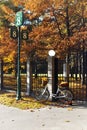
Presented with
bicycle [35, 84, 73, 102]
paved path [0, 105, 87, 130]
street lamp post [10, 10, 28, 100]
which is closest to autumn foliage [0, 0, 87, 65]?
street lamp post [10, 10, 28, 100]

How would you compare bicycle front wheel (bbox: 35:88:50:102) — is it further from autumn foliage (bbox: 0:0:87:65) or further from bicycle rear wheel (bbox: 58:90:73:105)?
autumn foliage (bbox: 0:0:87:65)

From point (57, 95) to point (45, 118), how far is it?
3.59m

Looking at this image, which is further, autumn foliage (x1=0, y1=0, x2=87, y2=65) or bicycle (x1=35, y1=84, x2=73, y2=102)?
autumn foliage (x1=0, y1=0, x2=87, y2=65)

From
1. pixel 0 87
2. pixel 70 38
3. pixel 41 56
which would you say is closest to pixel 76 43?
pixel 70 38

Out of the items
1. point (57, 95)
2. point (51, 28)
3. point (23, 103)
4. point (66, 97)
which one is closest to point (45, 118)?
point (66, 97)

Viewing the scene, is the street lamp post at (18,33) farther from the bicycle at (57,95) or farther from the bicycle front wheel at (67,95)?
the bicycle front wheel at (67,95)

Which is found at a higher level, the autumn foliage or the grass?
the autumn foliage

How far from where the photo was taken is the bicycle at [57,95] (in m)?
14.2

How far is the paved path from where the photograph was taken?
9969 millimetres

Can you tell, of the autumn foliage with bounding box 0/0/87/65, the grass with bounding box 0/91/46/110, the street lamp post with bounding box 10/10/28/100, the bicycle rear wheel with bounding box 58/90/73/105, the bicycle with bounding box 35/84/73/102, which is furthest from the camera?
the autumn foliage with bounding box 0/0/87/65

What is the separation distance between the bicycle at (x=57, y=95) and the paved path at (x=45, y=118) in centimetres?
101

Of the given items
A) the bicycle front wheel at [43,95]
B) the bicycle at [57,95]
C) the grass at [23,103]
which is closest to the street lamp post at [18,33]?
the grass at [23,103]

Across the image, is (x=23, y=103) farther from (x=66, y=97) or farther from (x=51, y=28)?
(x=51, y=28)

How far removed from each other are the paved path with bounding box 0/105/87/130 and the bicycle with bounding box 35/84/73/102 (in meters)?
1.01
